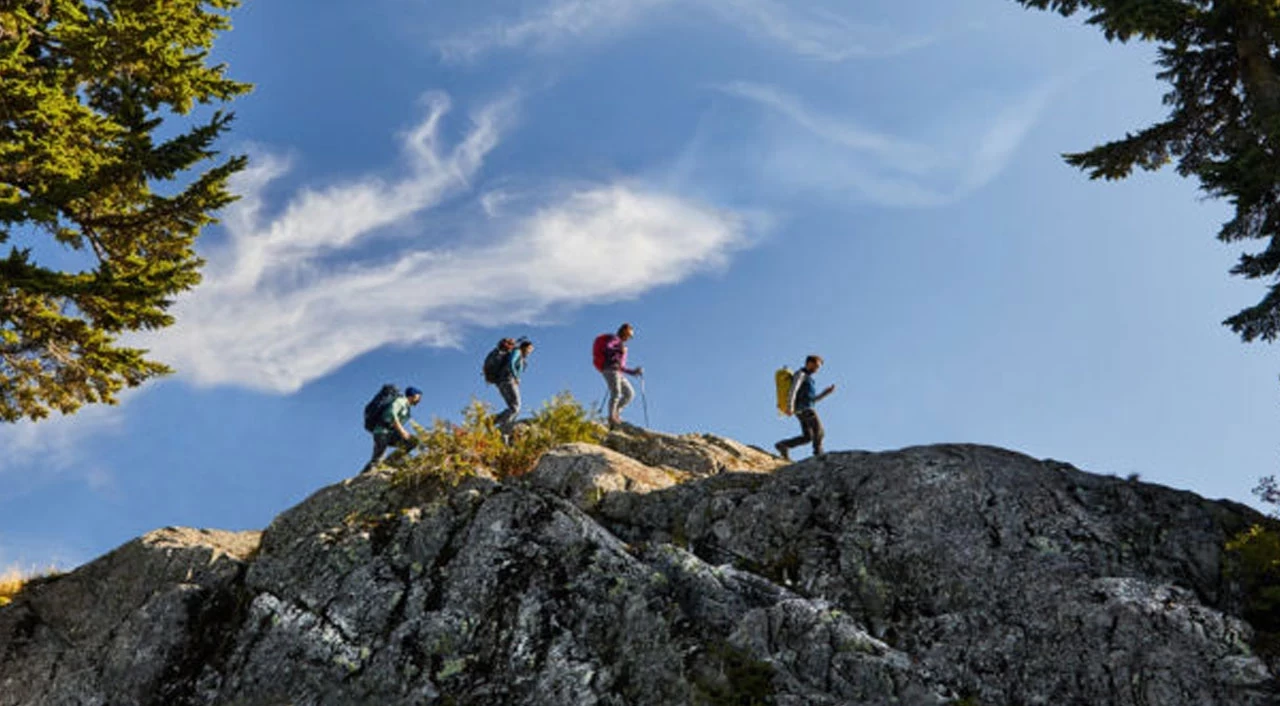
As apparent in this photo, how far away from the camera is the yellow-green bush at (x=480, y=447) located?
41.8 ft

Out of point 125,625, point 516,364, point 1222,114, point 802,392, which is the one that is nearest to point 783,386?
point 802,392

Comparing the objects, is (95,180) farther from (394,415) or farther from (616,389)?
(616,389)

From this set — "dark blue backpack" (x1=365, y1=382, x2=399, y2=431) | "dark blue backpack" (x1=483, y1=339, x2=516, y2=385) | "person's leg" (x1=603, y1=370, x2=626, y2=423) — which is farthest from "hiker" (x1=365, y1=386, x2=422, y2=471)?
"person's leg" (x1=603, y1=370, x2=626, y2=423)

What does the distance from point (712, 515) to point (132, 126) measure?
13.1 m

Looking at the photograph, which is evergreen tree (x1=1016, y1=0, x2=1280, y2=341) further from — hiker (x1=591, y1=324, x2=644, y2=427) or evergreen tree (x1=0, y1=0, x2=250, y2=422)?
evergreen tree (x1=0, y1=0, x2=250, y2=422)

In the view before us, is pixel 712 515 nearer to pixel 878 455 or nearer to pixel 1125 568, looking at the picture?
pixel 878 455

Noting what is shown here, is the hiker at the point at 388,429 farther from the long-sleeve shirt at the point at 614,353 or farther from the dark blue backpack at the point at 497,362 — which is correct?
the long-sleeve shirt at the point at 614,353

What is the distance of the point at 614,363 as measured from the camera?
1956 cm

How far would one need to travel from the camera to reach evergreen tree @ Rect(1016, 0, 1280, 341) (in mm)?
12117

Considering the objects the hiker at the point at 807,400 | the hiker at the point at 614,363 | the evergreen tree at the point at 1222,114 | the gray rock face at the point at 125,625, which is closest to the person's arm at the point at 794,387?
the hiker at the point at 807,400

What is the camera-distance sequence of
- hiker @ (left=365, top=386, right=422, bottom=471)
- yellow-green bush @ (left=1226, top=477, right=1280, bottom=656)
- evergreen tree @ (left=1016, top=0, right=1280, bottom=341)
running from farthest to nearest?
hiker @ (left=365, top=386, right=422, bottom=471) → evergreen tree @ (left=1016, top=0, right=1280, bottom=341) → yellow-green bush @ (left=1226, top=477, right=1280, bottom=656)

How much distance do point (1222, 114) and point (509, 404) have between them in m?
15.9

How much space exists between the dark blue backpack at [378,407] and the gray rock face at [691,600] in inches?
162

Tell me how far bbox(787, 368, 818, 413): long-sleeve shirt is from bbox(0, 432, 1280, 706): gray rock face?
226 inches
